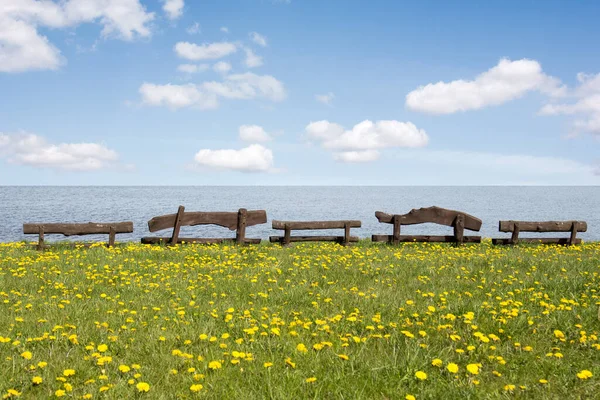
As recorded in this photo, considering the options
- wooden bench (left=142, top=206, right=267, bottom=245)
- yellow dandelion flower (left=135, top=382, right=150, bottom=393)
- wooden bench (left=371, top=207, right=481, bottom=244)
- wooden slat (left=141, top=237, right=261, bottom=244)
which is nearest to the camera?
yellow dandelion flower (left=135, top=382, right=150, bottom=393)

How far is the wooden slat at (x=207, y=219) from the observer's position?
58.0 ft

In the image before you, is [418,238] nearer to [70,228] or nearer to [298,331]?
[298,331]

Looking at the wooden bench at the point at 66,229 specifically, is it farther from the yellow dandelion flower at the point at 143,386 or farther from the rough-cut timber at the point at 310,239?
the yellow dandelion flower at the point at 143,386

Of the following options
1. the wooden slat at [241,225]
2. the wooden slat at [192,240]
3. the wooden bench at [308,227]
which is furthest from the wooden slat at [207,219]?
the wooden bench at [308,227]

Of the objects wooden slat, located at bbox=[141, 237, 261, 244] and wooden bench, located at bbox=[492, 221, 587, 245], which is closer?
wooden slat, located at bbox=[141, 237, 261, 244]

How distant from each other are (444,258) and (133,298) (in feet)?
30.0

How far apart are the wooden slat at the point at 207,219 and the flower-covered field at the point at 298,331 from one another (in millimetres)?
5692

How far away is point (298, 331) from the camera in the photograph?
6910 millimetres

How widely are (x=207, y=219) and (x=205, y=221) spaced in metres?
0.14

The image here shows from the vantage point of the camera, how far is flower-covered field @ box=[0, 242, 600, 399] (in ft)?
16.8

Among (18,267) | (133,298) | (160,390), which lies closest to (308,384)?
(160,390)

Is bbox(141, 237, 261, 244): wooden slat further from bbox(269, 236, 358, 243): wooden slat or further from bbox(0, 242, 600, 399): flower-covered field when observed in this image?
bbox(0, 242, 600, 399): flower-covered field

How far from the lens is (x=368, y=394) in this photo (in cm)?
495

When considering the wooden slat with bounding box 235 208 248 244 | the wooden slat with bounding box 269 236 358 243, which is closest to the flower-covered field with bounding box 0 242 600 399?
the wooden slat with bounding box 235 208 248 244
